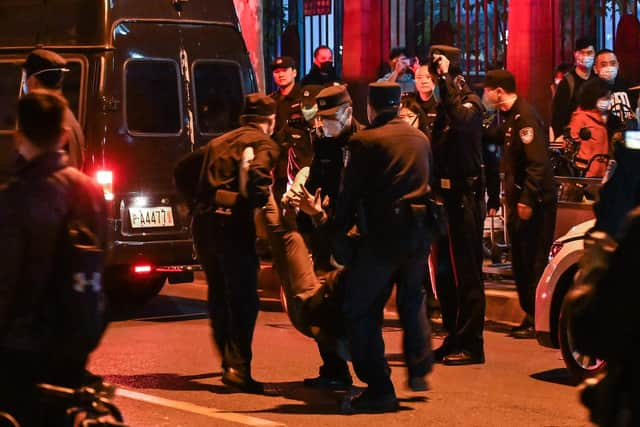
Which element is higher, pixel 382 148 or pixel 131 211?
pixel 382 148

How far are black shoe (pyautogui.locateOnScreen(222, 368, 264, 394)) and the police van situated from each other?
2946 mm

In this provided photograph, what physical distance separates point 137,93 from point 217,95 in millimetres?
877

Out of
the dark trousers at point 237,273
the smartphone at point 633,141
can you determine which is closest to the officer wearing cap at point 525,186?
the dark trousers at point 237,273

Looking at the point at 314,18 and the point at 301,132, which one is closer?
the point at 301,132

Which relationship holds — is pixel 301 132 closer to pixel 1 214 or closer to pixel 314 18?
pixel 1 214

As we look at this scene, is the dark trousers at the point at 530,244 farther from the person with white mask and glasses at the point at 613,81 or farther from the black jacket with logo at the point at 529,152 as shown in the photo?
the person with white mask and glasses at the point at 613,81

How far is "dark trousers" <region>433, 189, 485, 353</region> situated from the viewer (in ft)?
32.8

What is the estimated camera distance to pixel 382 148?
827cm

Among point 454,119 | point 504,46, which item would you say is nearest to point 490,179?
point 454,119

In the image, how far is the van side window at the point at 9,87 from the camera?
1228 cm

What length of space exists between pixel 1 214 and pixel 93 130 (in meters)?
6.74

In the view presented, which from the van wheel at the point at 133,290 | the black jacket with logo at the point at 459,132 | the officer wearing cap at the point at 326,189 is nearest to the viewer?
the officer wearing cap at the point at 326,189

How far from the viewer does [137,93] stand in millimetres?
12141

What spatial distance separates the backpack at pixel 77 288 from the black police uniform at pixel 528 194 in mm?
5923
